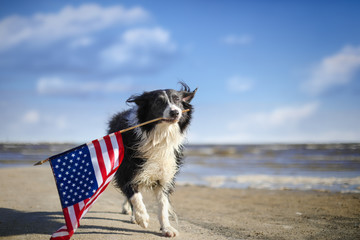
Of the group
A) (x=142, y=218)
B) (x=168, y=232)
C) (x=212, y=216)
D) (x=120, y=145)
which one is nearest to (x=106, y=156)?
(x=120, y=145)

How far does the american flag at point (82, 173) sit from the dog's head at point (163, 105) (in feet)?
2.23

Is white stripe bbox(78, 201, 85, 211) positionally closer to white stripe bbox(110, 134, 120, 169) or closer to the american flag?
the american flag

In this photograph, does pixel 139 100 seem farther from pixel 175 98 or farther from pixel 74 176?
pixel 74 176

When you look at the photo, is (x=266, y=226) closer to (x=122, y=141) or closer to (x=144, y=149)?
(x=144, y=149)

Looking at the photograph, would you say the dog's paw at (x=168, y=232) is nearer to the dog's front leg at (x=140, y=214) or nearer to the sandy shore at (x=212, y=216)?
the sandy shore at (x=212, y=216)

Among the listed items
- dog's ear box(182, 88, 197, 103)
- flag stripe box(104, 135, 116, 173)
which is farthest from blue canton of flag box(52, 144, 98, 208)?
dog's ear box(182, 88, 197, 103)

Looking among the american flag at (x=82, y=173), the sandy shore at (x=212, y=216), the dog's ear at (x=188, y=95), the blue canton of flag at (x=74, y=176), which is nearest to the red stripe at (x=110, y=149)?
the american flag at (x=82, y=173)

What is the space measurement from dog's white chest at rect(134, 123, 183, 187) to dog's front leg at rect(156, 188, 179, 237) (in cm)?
19

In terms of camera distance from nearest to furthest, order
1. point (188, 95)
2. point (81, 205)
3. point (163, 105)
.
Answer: point (81, 205)
point (163, 105)
point (188, 95)

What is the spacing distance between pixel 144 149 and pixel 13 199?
4286mm

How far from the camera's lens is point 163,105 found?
430 centimetres

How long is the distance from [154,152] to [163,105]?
0.73m

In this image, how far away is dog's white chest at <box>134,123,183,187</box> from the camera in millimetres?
4316

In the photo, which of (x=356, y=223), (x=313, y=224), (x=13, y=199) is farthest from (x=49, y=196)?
(x=356, y=223)
